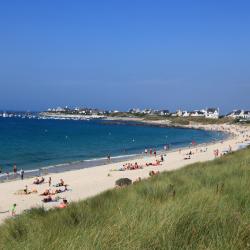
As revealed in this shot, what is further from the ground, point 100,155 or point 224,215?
point 224,215

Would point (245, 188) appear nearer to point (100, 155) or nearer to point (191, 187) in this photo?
point (191, 187)

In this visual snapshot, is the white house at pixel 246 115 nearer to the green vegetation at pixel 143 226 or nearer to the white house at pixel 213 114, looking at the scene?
the white house at pixel 213 114

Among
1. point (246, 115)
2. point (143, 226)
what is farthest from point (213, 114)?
point (143, 226)

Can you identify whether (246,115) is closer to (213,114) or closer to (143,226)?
(213,114)

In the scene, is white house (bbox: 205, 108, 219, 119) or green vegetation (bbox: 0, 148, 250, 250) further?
white house (bbox: 205, 108, 219, 119)

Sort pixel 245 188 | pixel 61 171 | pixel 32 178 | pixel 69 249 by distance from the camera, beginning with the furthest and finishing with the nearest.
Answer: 1. pixel 61 171
2. pixel 32 178
3. pixel 245 188
4. pixel 69 249

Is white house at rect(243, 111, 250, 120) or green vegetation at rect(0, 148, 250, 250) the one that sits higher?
green vegetation at rect(0, 148, 250, 250)

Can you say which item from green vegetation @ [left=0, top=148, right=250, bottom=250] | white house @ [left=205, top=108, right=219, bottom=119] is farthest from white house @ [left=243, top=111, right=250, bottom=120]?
green vegetation @ [left=0, top=148, right=250, bottom=250]

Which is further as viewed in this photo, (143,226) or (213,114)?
(213,114)

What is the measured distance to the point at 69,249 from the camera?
11.0ft

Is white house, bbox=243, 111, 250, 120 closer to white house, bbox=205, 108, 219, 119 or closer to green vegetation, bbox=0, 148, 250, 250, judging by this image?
white house, bbox=205, 108, 219, 119

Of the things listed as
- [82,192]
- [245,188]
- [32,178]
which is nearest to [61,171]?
[32,178]

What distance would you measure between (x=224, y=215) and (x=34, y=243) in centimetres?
197

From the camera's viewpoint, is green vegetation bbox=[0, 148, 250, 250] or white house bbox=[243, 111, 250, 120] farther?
white house bbox=[243, 111, 250, 120]
